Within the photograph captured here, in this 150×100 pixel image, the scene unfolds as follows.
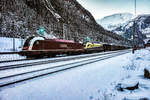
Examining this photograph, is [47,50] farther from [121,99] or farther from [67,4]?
[67,4]

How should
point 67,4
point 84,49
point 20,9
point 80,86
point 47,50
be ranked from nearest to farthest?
point 80,86 < point 47,50 < point 84,49 < point 20,9 < point 67,4

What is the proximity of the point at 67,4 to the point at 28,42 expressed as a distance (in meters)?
71.3

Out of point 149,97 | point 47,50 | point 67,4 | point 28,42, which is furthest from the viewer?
point 67,4

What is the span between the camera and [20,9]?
1544 inches

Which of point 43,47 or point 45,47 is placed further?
point 45,47

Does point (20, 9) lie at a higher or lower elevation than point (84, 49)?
higher

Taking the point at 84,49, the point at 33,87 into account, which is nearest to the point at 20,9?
the point at 84,49

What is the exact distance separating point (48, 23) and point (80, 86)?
154ft

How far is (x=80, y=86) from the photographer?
4.32 m

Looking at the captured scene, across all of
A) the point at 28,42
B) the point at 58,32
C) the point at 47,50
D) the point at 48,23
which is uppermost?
the point at 48,23

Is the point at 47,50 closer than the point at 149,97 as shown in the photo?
No

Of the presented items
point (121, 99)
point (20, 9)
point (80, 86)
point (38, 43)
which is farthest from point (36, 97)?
point (20, 9)

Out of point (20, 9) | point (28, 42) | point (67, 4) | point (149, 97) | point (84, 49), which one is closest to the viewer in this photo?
point (149, 97)

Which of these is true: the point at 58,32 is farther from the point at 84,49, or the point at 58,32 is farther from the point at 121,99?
the point at 121,99
